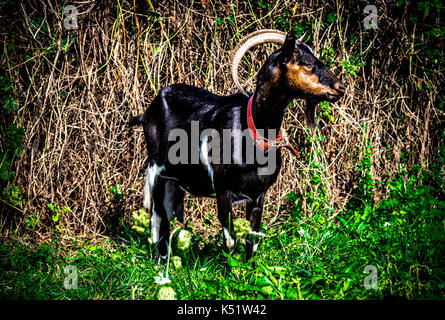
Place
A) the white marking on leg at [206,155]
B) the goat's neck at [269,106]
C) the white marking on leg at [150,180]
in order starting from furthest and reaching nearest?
the white marking on leg at [150,180] → the white marking on leg at [206,155] → the goat's neck at [269,106]

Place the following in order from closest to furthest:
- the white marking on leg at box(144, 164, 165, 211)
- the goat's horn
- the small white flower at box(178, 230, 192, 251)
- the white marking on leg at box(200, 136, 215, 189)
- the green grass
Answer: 1. the small white flower at box(178, 230, 192, 251)
2. the green grass
3. the goat's horn
4. the white marking on leg at box(200, 136, 215, 189)
5. the white marking on leg at box(144, 164, 165, 211)

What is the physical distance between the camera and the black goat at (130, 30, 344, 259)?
2.49m

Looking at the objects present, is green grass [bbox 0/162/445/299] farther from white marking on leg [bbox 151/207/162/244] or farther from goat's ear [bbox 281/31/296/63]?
goat's ear [bbox 281/31/296/63]

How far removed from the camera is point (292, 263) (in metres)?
2.85

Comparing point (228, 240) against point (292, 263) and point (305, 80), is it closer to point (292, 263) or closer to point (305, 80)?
point (292, 263)

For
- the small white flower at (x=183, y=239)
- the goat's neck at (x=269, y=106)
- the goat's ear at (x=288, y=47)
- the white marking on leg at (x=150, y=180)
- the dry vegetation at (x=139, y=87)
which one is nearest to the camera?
the small white flower at (x=183, y=239)

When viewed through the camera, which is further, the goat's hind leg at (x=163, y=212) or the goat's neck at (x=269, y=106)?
the goat's hind leg at (x=163, y=212)

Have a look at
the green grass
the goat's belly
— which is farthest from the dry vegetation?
the goat's belly

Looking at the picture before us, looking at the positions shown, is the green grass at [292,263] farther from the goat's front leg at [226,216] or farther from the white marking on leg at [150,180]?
the white marking on leg at [150,180]

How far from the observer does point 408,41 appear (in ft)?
13.1

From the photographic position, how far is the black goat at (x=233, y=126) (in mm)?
2486

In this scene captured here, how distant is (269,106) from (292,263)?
1.20 metres

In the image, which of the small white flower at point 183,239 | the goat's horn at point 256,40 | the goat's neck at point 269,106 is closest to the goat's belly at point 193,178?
the goat's neck at point 269,106
